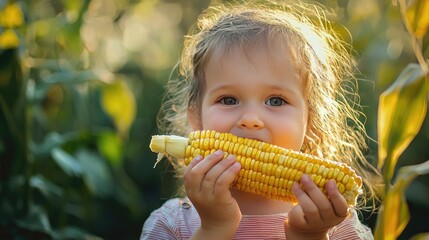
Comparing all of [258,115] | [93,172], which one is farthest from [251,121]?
[93,172]

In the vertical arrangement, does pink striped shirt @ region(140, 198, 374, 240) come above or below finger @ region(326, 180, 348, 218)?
below

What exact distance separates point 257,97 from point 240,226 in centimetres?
35

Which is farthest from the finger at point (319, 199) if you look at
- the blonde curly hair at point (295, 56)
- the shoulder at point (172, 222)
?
the shoulder at point (172, 222)

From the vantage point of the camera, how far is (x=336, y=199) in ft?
6.62

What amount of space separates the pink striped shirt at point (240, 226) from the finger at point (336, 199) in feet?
1.08

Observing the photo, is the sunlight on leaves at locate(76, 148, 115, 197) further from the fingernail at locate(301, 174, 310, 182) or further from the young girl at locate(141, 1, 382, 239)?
the fingernail at locate(301, 174, 310, 182)

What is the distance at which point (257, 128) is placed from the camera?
2203mm

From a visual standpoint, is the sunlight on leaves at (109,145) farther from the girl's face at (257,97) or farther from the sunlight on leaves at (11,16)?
the girl's face at (257,97)

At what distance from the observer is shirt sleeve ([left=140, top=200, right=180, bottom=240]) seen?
8.11 ft

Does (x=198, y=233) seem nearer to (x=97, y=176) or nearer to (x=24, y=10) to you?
(x=24, y=10)

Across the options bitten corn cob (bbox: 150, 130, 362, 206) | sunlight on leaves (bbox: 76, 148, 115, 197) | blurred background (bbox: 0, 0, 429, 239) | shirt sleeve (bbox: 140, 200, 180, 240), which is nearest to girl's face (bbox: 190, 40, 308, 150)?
→ bitten corn cob (bbox: 150, 130, 362, 206)

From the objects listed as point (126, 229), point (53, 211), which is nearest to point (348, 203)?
point (53, 211)

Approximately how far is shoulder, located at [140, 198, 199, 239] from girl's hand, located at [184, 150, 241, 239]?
34 centimetres

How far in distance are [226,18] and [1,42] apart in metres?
1.40
